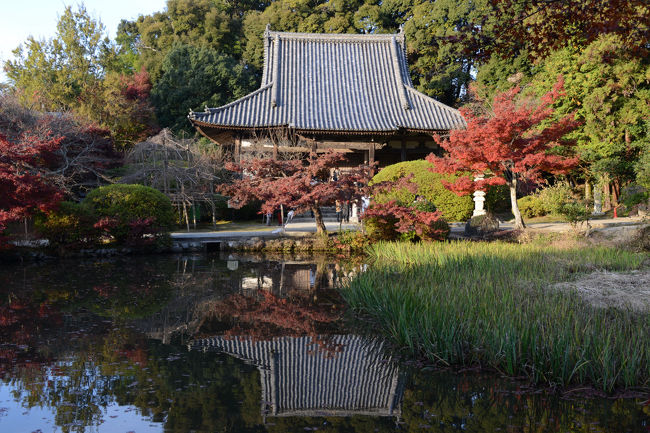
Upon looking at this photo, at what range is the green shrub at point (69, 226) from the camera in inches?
400

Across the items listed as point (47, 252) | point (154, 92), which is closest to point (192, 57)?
point (154, 92)

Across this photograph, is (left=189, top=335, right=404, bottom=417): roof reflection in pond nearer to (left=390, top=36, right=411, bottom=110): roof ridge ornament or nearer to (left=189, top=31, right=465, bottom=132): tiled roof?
(left=189, top=31, right=465, bottom=132): tiled roof

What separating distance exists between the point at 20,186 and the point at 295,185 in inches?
201

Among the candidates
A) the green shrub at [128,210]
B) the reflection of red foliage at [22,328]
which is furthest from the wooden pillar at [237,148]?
the reflection of red foliage at [22,328]

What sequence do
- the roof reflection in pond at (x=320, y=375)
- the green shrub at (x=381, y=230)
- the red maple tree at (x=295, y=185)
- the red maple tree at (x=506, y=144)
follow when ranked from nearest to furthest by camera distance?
the roof reflection in pond at (x=320, y=375)
the red maple tree at (x=295, y=185)
the red maple tree at (x=506, y=144)
the green shrub at (x=381, y=230)

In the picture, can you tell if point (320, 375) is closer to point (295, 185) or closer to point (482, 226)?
point (295, 185)

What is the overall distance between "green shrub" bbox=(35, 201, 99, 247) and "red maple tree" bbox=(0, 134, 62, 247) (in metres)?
0.40

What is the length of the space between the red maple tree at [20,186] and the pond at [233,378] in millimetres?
3316

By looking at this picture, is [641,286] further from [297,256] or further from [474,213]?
[474,213]

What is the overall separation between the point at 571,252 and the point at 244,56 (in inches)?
1062

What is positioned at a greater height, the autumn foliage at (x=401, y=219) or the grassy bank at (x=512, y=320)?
the autumn foliage at (x=401, y=219)

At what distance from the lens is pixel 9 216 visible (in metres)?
9.05

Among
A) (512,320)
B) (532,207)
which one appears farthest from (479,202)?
(512,320)

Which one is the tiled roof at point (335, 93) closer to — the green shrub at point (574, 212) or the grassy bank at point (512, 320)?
the green shrub at point (574, 212)
